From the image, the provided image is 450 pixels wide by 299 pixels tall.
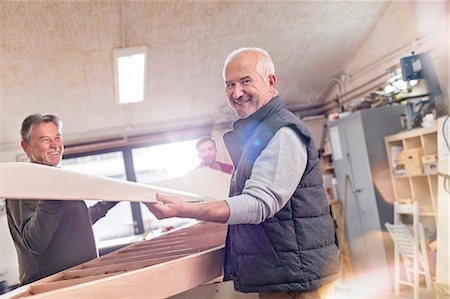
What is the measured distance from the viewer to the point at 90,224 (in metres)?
1.78

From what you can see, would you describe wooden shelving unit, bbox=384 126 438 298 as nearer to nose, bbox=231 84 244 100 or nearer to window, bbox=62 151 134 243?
nose, bbox=231 84 244 100

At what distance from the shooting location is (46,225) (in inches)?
59.4

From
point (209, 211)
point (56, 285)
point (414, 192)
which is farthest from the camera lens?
point (414, 192)

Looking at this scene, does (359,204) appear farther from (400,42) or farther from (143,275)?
(143,275)

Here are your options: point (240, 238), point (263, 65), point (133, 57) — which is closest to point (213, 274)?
point (240, 238)

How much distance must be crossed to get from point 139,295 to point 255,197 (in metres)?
0.41

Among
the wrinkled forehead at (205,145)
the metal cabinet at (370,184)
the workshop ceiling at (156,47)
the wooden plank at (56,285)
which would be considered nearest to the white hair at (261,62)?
the wooden plank at (56,285)

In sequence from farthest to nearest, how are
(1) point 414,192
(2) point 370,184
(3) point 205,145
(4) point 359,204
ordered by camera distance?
(4) point 359,204 → (2) point 370,184 → (1) point 414,192 → (3) point 205,145

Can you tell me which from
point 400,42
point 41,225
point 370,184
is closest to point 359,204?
point 370,184

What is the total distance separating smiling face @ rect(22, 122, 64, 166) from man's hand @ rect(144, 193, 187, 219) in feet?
2.82

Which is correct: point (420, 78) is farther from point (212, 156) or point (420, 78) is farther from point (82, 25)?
point (82, 25)

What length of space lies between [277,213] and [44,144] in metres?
1.04

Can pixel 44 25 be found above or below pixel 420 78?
above

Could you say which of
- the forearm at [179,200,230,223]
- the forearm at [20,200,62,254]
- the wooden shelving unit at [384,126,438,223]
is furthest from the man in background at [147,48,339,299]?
the wooden shelving unit at [384,126,438,223]
